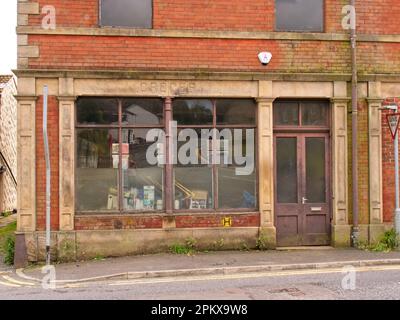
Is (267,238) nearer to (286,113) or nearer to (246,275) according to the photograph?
(246,275)

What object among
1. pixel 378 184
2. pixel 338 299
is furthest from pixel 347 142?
pixel 338 299

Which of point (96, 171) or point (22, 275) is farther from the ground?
point (96, 171)

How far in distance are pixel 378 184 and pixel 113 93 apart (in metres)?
6.16

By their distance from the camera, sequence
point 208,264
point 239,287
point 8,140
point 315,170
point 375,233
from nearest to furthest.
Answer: point 239,287, point 208,264, point 375,233, point 315,170, point 8,140

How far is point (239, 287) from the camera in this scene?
8195 mm

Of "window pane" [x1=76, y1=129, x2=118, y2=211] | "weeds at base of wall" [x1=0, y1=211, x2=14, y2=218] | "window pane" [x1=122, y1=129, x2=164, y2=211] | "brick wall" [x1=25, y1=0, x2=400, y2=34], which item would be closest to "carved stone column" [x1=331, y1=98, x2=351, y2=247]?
"brick wall" [x1=25, y1=0, x2=400, y2=34]

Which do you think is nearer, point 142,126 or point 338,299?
point 338,299

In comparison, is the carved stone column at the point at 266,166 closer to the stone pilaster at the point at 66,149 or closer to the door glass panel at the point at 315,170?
the door glass panel at the point at 315,170

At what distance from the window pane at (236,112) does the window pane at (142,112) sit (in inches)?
51.0

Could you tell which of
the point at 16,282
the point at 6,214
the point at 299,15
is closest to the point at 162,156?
the point at 16,282

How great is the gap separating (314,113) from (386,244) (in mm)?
3280

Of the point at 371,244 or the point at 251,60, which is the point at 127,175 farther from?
the point at 371,244

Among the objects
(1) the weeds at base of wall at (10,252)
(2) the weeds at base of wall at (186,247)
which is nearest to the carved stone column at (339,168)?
(2) the weeds at base of wall at (186,247)

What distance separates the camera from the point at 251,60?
1159cm
